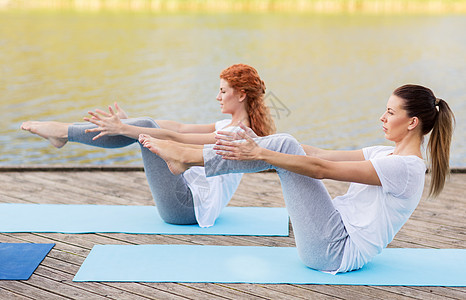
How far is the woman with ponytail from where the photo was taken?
256cm

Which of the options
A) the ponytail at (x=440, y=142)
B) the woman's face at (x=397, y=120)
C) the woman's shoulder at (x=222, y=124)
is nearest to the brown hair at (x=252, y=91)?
the woman's shoulder at (x=222, y=124)

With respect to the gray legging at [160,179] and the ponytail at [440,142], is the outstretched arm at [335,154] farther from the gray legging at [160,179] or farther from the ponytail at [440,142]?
the gray legging at [160,179]

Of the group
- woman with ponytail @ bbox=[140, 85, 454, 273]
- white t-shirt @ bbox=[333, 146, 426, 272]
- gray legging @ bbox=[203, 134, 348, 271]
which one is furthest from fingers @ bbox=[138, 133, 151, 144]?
white t-shirt @ bbox=[333, 146, 426, 272]

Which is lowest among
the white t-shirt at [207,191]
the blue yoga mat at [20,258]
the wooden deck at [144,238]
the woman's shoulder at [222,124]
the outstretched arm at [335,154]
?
the wooden deck at [144,238]

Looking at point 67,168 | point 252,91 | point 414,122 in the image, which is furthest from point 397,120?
point 67,168

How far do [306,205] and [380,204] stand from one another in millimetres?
331

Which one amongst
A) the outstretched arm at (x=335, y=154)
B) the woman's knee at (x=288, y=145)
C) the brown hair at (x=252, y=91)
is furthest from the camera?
the brown hair at (x=252, y=91)

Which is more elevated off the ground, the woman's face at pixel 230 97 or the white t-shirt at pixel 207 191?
the woman's face at pixel 230 97

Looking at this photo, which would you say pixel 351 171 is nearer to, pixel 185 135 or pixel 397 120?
pixel 397 120

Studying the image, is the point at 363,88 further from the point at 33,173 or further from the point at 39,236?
the point at 39,236

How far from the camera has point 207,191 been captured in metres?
3.50

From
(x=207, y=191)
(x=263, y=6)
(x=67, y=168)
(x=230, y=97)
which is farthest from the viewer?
(x=263, y=6)

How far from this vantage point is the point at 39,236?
3346mm

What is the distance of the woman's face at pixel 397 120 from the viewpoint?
265cm
